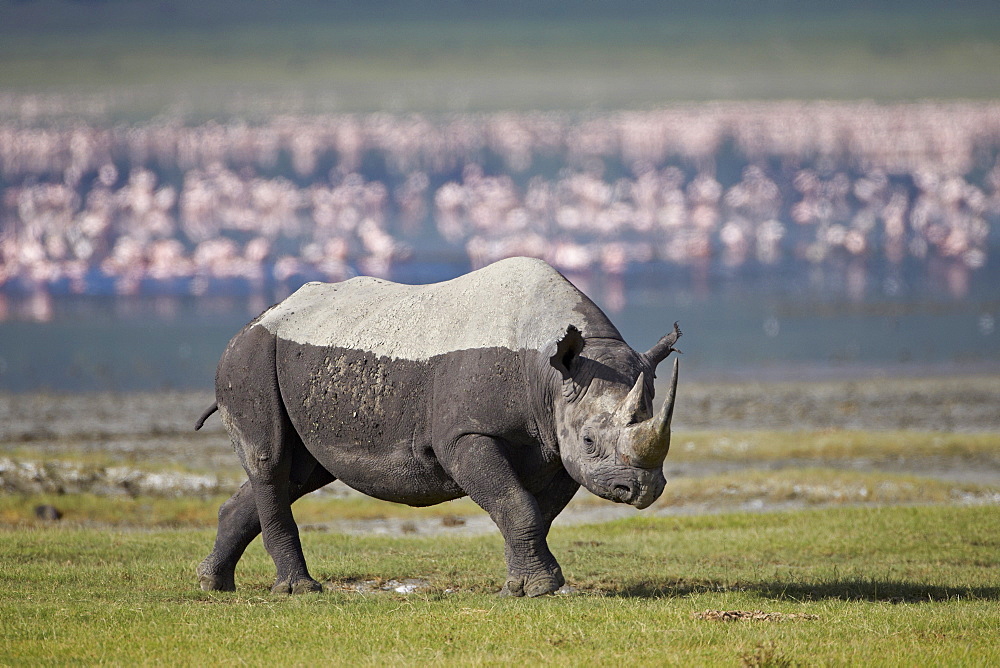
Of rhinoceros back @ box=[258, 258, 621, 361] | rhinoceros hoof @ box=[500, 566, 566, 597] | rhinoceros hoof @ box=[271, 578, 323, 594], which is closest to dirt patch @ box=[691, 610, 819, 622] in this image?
rhinoceros hoof @ box=[500, 566, 566, 597]

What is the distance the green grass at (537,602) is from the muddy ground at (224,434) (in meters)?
4.86

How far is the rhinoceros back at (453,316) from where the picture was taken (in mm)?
11500

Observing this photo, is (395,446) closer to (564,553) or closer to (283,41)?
(564,553)

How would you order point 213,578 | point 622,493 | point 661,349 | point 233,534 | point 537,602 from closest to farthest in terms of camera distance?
point 622,493 < point 537,602 < point 661,349 < point 213,578 < point 233,534

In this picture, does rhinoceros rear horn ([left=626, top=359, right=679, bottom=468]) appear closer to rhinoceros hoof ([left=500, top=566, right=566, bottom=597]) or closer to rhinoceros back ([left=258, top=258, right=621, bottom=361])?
rhinoceros back ([left=258, top=258, right=621, bottom=361])

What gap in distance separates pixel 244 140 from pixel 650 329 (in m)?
65.7

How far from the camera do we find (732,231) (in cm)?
9669

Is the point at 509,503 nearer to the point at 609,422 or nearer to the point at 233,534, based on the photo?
the point at 609,422

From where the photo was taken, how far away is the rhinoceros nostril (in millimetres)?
10516

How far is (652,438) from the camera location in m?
10.2

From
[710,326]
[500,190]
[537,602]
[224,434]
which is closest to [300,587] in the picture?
[537,602]

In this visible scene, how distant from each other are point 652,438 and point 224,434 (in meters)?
24.5

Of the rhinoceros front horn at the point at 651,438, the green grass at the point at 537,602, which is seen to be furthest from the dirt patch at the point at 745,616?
the rhinoceros front horn at the point at 651,438

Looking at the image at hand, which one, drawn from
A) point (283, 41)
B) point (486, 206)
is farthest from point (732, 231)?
point (283, 41)
